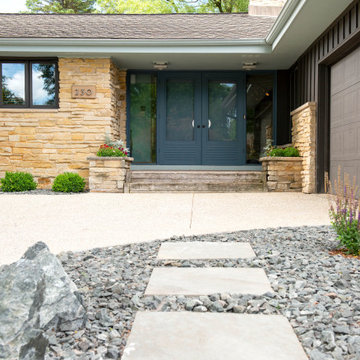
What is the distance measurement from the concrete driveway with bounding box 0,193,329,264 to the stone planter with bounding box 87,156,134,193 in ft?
2.58

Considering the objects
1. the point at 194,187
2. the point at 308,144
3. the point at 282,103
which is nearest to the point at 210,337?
the point at 308,144

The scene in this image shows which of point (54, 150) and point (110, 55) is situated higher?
point (110, 55)

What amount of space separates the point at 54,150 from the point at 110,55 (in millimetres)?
2421

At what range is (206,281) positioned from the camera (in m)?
2.25

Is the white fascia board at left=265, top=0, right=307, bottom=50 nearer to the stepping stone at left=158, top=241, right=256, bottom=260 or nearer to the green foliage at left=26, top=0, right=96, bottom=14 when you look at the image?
the stepping stone at left=158, top=241, right=256, bottom=260

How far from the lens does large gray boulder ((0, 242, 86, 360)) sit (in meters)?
1.27

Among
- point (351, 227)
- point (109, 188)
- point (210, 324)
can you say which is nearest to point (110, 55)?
point (109, 188)

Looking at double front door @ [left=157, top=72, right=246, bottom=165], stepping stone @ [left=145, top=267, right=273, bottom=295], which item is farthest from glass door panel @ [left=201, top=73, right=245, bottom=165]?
stepping stone @ [left=145, top=267, right=273, bottom=295]

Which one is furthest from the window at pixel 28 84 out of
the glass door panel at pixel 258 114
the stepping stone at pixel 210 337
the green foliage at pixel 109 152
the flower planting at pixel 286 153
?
the stepping stone at pixel 210 337

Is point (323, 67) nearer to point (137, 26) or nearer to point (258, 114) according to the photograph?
point (258, 114)

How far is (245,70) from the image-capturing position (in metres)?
10.2

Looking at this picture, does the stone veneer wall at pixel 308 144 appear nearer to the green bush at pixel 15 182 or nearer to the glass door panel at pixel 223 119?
the glass door panel at pixel 223 119

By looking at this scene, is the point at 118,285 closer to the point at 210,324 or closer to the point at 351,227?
the point at 210,324

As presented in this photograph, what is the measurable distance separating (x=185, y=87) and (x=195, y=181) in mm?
2812
